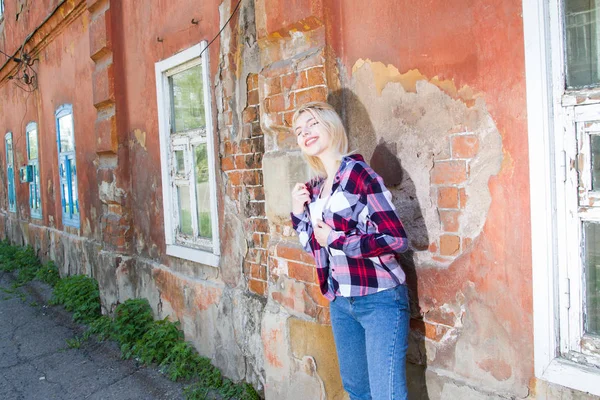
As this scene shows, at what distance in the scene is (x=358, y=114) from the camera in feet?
8.40

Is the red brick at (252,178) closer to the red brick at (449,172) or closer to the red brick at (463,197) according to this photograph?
the red brick at (449,172)

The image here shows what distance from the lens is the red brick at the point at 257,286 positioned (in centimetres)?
350

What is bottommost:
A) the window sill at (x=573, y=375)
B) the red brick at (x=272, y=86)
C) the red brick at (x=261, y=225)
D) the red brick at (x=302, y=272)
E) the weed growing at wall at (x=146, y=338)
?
the weed growing at wall at (x=146, y=338)

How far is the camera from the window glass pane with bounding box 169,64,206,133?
433 cm

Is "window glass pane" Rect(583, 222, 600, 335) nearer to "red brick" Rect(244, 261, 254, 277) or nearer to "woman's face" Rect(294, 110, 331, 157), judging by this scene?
"woman's face" Rect(294, 110, 331, 157)

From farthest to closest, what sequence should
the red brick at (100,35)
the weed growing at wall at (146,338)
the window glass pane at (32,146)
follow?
the window glass pane at (32,146) → the red brick at (100,35) → the weed growing at wall at (146,338)

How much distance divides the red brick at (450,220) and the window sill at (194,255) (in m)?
2.22

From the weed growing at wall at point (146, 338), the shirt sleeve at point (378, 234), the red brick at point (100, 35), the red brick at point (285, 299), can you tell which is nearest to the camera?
the shirt sleeve at point (378, 234)

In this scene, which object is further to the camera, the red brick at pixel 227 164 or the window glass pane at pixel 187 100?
the window glass pane at pixel 187 100

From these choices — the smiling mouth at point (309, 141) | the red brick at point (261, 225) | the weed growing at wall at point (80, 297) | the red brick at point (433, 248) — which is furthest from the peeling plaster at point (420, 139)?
the weed growing at wall at point (80, 297)

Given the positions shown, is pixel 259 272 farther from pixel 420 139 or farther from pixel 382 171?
pixel 420 139

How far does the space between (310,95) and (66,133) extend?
6240 mm

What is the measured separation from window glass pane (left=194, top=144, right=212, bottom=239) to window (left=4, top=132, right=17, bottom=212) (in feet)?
28.8

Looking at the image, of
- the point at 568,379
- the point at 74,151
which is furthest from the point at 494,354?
the point at 74,151
